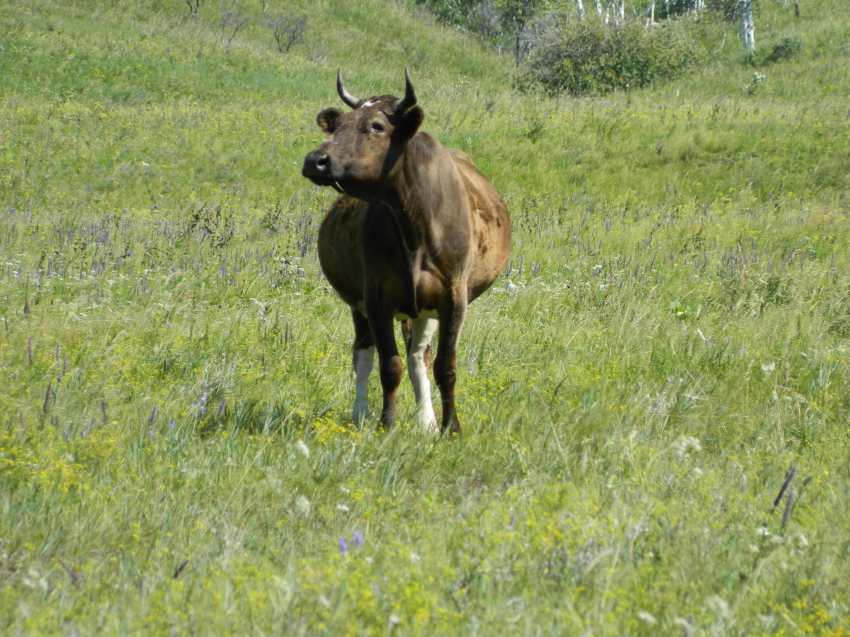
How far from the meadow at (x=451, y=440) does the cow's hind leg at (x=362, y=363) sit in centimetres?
18

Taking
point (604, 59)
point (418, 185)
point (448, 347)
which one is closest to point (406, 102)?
point (418, 185)

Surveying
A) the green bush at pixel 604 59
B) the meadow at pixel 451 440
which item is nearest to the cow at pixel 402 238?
the meadow at pixel 451 440

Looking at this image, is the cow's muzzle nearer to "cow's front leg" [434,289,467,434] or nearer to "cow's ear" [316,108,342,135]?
"cow's ear" [316,108,342,135]

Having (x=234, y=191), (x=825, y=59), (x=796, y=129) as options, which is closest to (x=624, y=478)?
(x=234, y=191)

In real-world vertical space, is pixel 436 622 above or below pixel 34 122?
above

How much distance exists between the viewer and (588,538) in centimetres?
276

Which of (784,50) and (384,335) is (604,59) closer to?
(784,50)

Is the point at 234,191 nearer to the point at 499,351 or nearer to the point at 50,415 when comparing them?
the point at 499,351

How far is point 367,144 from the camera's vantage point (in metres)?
4.48

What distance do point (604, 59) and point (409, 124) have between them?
27512 millimetres

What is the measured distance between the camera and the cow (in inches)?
179

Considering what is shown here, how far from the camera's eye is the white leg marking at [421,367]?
4.98 metres

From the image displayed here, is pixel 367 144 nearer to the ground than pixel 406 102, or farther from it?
nearer to the ground

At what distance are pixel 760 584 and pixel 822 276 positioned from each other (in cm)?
626
